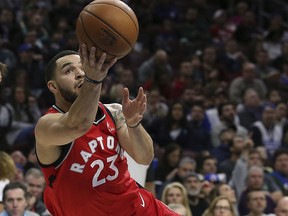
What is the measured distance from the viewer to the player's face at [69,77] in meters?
4.57

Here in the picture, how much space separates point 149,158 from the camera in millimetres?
4773

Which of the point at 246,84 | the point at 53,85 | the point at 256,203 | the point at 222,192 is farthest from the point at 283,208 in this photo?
the point at 246,84

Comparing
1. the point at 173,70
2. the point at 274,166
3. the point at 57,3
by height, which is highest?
the point at 274,166

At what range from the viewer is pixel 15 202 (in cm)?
677

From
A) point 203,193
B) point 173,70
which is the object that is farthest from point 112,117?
point 173,70

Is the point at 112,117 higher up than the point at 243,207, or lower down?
higher up

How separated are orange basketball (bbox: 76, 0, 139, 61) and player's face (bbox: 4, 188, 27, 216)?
281cm

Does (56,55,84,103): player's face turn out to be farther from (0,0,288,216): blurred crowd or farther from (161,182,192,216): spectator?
(161,182,192,216): spectator

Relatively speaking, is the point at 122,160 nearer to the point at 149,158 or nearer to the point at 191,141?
the point at 149,158

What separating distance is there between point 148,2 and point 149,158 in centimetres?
1093

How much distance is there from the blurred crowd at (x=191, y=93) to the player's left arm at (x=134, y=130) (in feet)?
8.16

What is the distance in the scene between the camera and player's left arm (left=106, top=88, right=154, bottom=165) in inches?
179

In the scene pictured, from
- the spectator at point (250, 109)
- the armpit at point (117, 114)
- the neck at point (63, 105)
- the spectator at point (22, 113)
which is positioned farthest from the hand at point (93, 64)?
the spectator at point (250, 109)

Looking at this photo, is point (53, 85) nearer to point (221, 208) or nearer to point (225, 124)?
point (221, 208)
